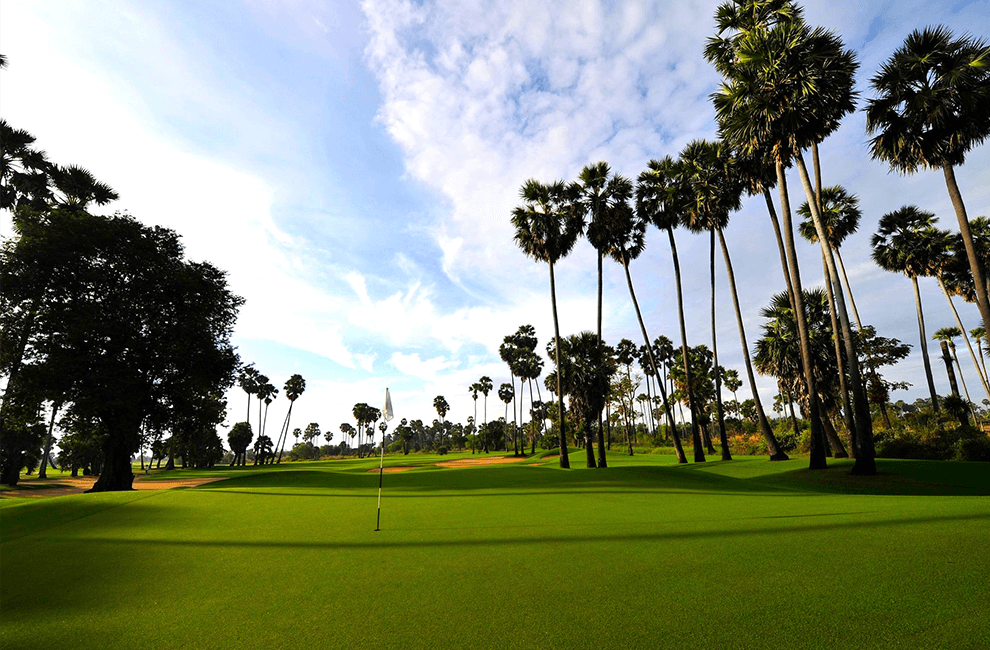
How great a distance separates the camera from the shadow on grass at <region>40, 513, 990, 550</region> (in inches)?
312

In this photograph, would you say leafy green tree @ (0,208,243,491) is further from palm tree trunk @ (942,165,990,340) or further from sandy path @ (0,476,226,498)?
palm tree trunk @ (942,165,990,340)

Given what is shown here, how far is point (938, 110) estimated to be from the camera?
68.9 feet

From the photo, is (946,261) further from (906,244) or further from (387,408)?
(387,408)

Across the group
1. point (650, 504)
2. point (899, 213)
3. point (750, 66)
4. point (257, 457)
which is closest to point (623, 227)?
point (750, 66)

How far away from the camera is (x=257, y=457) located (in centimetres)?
10419

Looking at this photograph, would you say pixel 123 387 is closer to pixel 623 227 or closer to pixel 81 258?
pixel 81 258

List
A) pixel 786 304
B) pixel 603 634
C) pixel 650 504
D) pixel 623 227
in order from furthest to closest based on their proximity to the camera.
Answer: pixel 786 304, pixel 623 227, pixel 650 504, pixel 603 634

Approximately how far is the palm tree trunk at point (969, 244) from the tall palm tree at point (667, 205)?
1638 centimetres

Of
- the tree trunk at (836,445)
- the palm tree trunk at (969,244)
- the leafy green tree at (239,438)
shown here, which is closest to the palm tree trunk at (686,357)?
the tree trunk at (836,445)

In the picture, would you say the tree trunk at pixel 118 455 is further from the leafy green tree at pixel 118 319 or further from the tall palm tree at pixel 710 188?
the tall palm tree at pixel 710 188

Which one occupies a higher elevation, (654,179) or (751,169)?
(654,179)

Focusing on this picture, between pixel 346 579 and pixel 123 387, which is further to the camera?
pixel 123 387

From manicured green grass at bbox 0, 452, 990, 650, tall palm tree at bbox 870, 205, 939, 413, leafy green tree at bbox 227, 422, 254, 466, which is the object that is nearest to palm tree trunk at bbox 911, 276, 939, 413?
tall palm tree at bbox 870, 205, 939, 413

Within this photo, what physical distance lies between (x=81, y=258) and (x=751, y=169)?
135 feet
